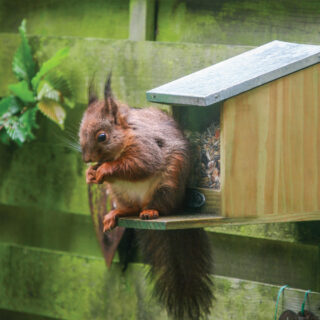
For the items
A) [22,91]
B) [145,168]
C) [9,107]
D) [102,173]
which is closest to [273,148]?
[145,168]

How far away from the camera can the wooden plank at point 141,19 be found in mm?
2746

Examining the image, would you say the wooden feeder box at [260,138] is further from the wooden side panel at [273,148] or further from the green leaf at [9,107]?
the green leaf at [9,107]

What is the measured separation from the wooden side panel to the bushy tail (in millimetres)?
398

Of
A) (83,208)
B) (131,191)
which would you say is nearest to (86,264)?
(83,208)

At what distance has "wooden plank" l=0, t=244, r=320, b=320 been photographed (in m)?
2.59

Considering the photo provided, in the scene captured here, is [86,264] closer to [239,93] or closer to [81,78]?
[81,78]

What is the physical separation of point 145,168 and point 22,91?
1.11 meters

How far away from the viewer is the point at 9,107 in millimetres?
2934

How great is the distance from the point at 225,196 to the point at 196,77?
39 cm

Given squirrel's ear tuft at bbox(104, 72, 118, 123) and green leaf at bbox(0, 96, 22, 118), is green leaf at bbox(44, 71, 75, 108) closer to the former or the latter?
green leaf at bbox(0, 96, 22, 118)

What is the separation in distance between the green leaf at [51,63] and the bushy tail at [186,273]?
3.12 ft

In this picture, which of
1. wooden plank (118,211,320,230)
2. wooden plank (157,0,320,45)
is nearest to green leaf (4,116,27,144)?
wooden plank (157,0,320,45)

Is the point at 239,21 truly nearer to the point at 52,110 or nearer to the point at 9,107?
the point at 52,110

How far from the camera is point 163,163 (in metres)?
2.02
